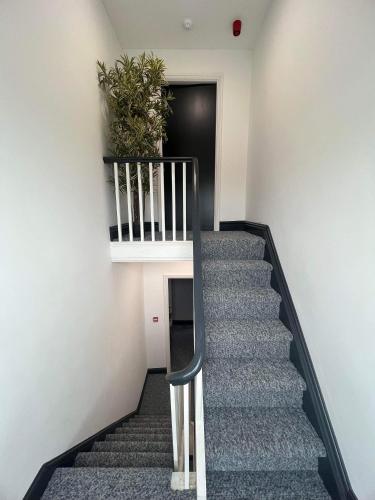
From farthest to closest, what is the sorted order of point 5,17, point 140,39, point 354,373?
point 140,39, point 354,373, point 5,17

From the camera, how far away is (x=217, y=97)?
10.3ft

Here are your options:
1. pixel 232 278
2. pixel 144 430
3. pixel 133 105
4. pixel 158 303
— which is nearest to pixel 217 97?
pixel 133 105

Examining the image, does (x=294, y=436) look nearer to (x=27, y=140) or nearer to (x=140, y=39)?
(x=27, y=140)

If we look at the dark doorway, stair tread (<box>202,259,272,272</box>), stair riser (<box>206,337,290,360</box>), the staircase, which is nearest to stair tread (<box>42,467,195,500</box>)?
the staircase

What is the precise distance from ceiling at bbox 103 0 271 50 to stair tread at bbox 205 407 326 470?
3534mm

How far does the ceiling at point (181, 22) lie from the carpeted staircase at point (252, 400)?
8.43 feet

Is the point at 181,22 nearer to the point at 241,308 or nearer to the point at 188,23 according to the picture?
the point at 188,23

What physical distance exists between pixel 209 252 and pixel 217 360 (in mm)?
1072

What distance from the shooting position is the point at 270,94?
2344 millimetres

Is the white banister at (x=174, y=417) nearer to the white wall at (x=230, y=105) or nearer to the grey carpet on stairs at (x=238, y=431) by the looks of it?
the grey carpet on stairs at (x=238, y=431)

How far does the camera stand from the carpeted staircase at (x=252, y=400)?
1.29 metres

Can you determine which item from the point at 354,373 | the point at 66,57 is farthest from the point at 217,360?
the point at 66,57

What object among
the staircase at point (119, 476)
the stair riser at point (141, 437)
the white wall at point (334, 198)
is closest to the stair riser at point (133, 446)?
the staircase at point (119, 476)

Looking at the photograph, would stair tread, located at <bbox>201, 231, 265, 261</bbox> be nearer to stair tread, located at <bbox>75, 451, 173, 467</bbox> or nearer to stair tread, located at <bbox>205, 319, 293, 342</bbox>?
stair tread, located at <bbox>205, 319, 293, 342</bbox>
